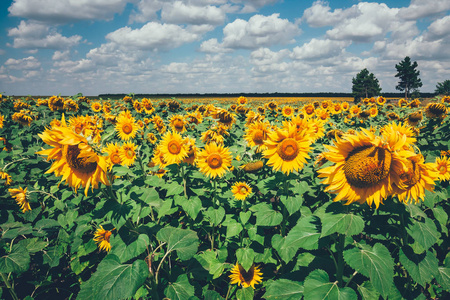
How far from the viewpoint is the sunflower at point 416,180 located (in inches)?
68.7

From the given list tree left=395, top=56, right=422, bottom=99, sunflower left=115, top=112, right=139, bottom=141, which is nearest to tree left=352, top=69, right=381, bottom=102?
tree left=395, top=56, right=422, bottom=99

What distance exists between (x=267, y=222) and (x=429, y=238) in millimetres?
1515

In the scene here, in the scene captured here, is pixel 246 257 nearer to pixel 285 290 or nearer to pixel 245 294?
pixel 245 294

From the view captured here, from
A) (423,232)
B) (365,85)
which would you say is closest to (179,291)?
(423,232)

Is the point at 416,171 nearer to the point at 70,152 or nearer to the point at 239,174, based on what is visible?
the point at 239,174

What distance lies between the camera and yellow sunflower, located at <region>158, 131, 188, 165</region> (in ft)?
11.1

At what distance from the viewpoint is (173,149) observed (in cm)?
349

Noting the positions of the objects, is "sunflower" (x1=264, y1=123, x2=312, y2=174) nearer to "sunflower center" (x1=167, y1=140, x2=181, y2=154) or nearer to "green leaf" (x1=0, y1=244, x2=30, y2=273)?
"sunflower center" (x1=167, y1=140, x2=181, y2=154)

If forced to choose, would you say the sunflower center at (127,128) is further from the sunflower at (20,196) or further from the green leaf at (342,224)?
the green leaf at (342,224)

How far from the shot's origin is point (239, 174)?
3889 mm

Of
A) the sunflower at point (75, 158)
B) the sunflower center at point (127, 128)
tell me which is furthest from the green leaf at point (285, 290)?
the sunflower center at point (127, 128)

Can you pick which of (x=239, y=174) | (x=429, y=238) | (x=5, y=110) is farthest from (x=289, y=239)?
(x=5, y=110)

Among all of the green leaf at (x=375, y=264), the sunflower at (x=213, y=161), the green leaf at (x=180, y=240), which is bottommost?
the green leaf at (x=180, y=240)

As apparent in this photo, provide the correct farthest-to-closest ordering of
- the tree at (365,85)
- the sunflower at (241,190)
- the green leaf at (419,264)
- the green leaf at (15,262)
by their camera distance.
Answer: the tree at (365,85)
the sunflower at (241,190)
the green leaf at (15,262)
the green leaf at (419,264)
